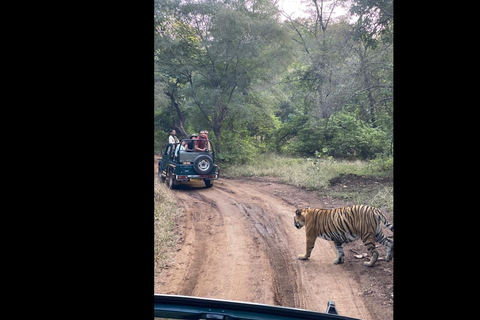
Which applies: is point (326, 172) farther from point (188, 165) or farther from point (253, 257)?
point (188, 165)

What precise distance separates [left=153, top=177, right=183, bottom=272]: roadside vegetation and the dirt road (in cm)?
9

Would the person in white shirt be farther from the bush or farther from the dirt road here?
the bush

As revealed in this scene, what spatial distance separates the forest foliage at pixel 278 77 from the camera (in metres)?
4.20

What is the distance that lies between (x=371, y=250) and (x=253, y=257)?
44.9 inches

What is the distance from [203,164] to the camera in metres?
4.20

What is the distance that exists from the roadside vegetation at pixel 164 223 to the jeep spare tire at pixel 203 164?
39cm

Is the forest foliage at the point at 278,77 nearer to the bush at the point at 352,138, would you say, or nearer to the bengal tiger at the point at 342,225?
the bush at the point at 352,138

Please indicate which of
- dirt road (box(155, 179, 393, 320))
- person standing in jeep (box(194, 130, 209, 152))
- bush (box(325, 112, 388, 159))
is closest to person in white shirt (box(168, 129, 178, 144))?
person standing in jeep (box(194, 130, 209, 152))

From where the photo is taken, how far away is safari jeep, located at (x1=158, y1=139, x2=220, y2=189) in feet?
13.4
